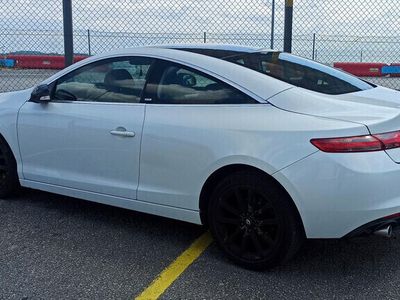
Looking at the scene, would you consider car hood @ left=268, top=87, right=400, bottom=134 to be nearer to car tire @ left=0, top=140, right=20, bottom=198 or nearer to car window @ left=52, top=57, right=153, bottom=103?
car window @ left=52, top=57, right=153, bottom=103

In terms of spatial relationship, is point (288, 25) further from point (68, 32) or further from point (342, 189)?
point (342, 189)

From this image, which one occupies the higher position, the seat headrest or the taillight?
the seat headrest

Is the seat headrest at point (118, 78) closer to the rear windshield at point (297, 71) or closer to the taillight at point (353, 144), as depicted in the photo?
the rear windshield at point (297, 71)

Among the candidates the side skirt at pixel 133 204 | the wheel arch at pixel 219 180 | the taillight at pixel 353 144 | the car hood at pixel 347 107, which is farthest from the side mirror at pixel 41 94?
the taillight at pixel 353 144

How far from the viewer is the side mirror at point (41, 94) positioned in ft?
14.0

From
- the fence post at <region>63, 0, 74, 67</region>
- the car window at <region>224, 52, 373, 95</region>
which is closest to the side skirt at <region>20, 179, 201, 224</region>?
the car window at <region>224, 52, 373, 95</region>

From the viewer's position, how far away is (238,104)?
334cm

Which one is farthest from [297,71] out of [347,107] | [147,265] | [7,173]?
[7,173]

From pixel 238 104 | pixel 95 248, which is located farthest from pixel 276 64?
pixel 95 248

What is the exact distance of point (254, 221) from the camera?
3.28 metres

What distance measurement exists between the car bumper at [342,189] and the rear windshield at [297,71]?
735mm

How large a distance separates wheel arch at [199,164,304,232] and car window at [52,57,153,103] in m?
0.93

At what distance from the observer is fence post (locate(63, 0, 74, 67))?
21.4 ft

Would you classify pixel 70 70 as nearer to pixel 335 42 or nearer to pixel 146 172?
pixel 146 172
